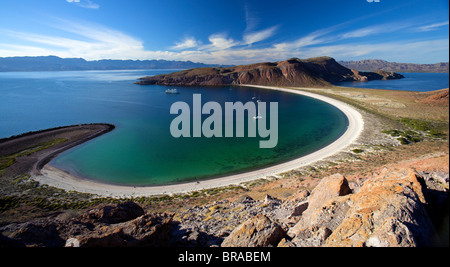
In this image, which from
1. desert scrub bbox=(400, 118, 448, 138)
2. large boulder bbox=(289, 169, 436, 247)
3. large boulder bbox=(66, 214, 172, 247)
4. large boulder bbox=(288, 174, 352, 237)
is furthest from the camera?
desert scrub bbox=(400, 118, 448, 138)

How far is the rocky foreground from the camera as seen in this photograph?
200 inches

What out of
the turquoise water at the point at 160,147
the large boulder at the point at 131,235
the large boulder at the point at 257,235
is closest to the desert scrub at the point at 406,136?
the turquoise water at the point at 160,147

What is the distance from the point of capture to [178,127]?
152 ft

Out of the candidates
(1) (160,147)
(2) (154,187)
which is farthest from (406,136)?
(1) (160,147)

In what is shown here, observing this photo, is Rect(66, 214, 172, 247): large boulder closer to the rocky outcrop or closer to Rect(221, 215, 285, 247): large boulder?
Rect(221, 215, 285, 247): large boulder

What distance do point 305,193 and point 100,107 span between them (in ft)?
239

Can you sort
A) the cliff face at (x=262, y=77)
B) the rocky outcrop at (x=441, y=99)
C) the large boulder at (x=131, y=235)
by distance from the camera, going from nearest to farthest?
the rocky outcrop at (x=441, y=99), the large boulder at (x=131, y=235), the cliff face at (x=262, y=77)

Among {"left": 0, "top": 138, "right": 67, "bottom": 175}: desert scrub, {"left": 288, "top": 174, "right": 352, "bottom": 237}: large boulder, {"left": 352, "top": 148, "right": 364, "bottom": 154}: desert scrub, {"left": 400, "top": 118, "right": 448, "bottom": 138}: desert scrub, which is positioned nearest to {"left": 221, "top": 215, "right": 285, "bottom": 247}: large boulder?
{"left": 288, "top": 174, "right": 352, "bottom": 237}: large boulder

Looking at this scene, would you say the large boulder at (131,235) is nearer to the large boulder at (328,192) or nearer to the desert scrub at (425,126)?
the large boulder at (328,192)

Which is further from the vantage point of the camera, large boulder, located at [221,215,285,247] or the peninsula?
large boulder, located at [221,215,285,247]

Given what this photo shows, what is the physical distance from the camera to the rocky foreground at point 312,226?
5.08 m

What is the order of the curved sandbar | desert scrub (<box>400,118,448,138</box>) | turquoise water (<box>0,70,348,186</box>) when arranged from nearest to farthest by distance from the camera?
the curved sandbar, turquoise water (<box>0,70,348,186</box>), desert scrub (<box>400,118,448,138</box>)

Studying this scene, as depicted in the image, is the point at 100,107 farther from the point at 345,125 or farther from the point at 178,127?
the point at 345,125

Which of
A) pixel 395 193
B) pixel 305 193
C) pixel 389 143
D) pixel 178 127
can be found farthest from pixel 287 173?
pixel 178 127
